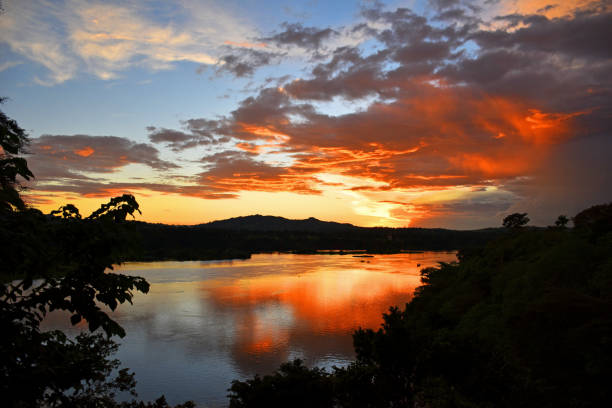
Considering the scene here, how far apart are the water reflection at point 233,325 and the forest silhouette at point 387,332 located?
285 inches

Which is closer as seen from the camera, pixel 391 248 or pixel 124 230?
pixel 124 230

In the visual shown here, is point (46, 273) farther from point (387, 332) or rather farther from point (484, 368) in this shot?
point (484, 368)

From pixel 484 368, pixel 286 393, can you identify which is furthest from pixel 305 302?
pixel 484 368

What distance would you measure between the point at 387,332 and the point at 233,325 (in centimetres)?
2653

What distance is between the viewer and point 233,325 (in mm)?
36344

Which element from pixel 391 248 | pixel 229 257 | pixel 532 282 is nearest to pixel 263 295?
pixel 532 282

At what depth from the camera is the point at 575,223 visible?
28.8 m

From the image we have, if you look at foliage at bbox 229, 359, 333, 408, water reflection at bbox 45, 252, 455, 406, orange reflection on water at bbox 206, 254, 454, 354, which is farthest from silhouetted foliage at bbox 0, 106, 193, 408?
orange reflection on water at bbox 206, 254, 454, 354

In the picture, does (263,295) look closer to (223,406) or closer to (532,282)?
(223,406)

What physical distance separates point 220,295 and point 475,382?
4392cm

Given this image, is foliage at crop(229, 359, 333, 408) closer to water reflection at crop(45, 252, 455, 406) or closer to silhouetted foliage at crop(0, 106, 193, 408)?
water reflection at crop(45, 252, 455, 406)

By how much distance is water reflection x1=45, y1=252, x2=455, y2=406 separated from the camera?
2425 cm

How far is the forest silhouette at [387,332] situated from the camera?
162 inches

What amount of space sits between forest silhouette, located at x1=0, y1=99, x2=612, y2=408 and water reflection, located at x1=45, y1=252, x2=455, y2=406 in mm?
7244
